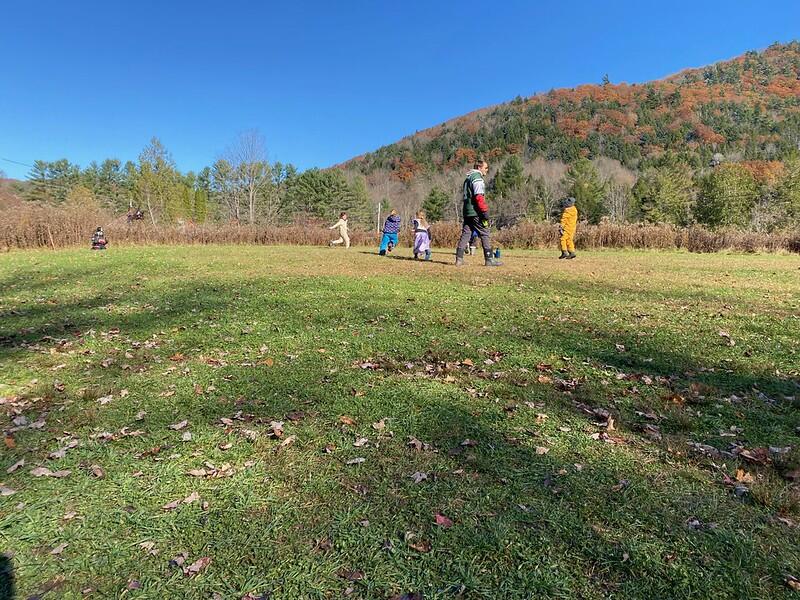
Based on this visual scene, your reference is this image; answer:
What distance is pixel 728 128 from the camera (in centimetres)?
10106

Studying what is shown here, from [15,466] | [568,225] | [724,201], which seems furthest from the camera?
[724,201]

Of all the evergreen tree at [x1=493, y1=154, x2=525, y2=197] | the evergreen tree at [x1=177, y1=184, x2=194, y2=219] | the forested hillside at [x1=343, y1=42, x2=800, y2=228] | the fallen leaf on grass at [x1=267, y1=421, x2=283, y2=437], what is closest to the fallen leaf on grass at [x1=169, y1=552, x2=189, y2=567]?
the fallen leaf on grass at [x1=267, y1=421, x2=283, y2=437]

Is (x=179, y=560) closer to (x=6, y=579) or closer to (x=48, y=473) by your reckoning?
(x=6, y=579)

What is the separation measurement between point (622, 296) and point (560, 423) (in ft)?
16.4

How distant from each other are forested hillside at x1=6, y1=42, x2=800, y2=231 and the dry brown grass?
3.03 metres

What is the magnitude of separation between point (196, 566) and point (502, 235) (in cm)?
2380

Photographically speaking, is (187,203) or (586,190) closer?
(187,203)

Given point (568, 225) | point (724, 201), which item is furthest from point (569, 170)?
point (568, 225)

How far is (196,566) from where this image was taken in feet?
5.85

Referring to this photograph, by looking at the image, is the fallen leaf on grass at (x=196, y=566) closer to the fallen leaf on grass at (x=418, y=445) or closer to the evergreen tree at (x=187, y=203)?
the fallen leaf on grass at (x=418, y=445)

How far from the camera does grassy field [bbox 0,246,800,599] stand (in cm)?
178

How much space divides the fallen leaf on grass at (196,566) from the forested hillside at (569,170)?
25925 mm

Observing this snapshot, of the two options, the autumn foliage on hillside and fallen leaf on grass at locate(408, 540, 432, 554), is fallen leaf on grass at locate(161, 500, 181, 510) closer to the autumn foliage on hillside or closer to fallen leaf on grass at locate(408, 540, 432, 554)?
fallen leaf on grass at locate(408, 540, 432, 554)

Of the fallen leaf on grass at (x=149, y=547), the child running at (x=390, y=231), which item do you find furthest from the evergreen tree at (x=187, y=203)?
the fallen leaf on grass at (x=149, y=547)
